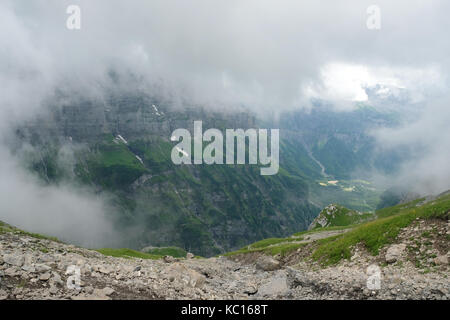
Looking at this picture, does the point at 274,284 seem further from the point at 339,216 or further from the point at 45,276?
the point at 339,216

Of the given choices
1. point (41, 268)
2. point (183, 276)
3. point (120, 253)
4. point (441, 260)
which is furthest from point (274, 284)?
point (120, 253)

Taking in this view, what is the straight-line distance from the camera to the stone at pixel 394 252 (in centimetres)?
2336

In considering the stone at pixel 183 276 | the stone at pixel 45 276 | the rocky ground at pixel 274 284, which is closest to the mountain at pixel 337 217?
the rocky ground at pixel 274 284

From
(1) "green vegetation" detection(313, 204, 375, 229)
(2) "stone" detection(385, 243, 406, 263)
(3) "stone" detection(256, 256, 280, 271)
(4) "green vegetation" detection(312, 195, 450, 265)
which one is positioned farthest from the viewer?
(1) "green vegetation" detection(313, 204, 375, 229)

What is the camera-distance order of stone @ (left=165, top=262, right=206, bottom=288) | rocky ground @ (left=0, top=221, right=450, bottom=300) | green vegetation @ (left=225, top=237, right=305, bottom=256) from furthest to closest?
green vegetation @ (left=225, top=237, right=305, bottom=256), stone @ (left=165, top=262, right=206, bottom=288), rocky ground @ (left=0, top=221, right=450, bottom=300)

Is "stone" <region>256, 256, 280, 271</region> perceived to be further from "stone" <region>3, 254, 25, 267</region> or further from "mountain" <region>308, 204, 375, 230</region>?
"mountain" <region>308, 204, 375, 230</region>

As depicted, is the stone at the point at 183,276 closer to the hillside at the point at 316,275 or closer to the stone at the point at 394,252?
the hillside at the point at 316,275

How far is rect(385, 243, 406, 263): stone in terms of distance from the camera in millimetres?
23359

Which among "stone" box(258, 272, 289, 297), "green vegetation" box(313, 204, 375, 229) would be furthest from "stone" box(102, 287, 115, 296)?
"green vegetation" box(313, 204, 375, 229)

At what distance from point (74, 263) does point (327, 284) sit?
19579mm
